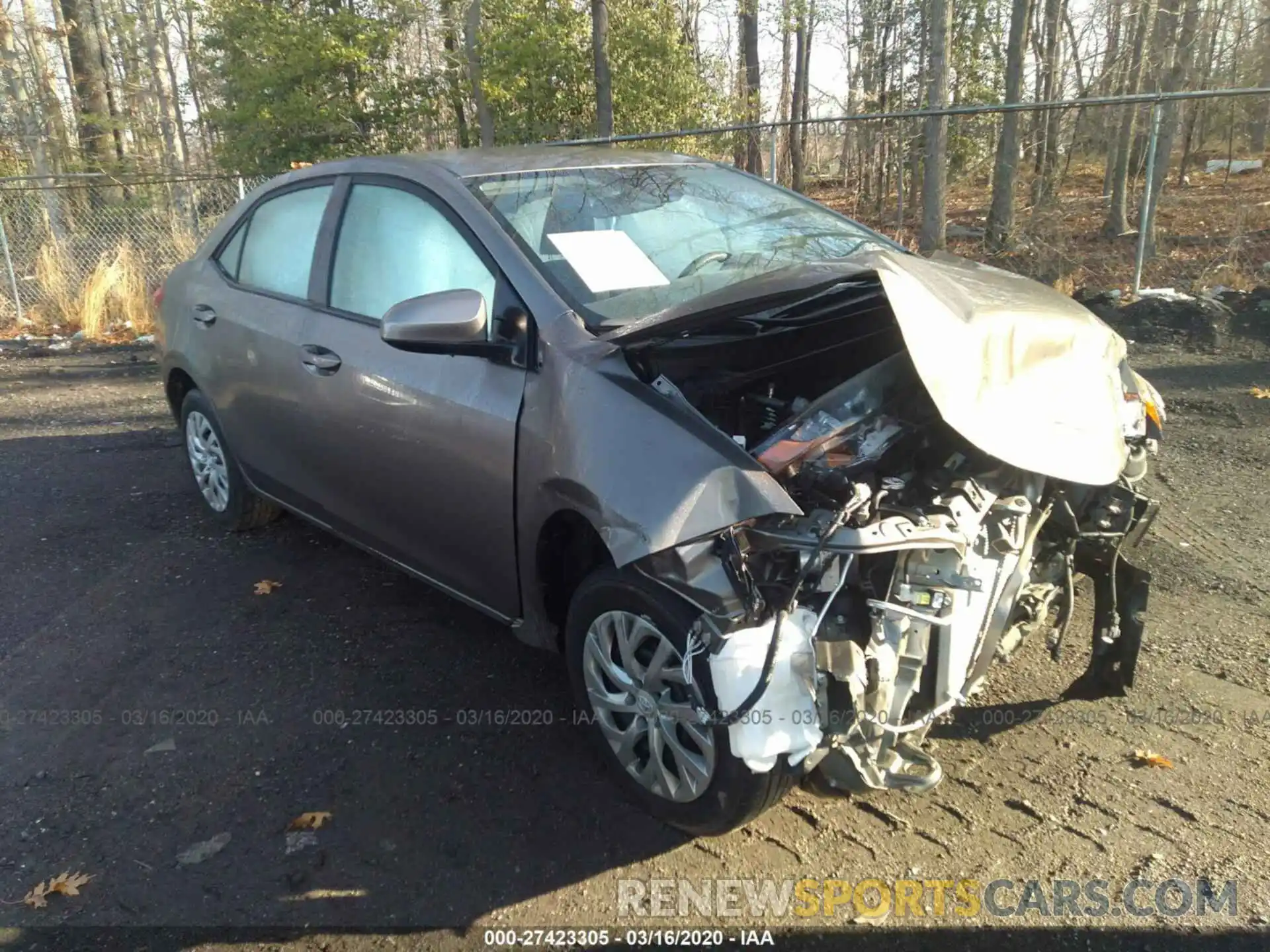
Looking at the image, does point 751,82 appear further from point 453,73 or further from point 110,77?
point 110,77

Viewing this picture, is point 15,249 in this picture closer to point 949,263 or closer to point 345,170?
point 345,170

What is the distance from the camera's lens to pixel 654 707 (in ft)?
8.99

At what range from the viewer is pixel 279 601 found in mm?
4406

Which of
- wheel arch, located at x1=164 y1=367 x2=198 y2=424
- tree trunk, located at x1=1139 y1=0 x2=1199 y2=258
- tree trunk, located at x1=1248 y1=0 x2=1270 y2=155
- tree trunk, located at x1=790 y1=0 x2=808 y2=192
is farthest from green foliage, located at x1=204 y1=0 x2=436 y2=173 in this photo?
tree trunk, located at x1=1248 y1=0 x2=1270 y2=155

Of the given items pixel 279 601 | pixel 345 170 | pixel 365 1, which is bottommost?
pixel 279 601

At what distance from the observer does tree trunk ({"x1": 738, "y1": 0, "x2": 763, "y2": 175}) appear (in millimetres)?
15391

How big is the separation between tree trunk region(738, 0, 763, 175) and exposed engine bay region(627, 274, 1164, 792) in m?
11.8

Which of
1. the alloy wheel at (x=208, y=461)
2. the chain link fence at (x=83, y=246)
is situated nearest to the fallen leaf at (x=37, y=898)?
the alloy wheel at (x=208, y=461)

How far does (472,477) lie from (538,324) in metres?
0.55

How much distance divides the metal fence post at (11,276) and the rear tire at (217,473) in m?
8.28

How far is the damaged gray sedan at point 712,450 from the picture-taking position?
247cm

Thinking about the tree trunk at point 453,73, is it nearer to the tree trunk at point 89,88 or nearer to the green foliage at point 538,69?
the green foliage at point 538,69

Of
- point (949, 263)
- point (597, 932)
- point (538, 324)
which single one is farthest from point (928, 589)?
point (949, 263)

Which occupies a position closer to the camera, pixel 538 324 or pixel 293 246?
pixel 538 324
